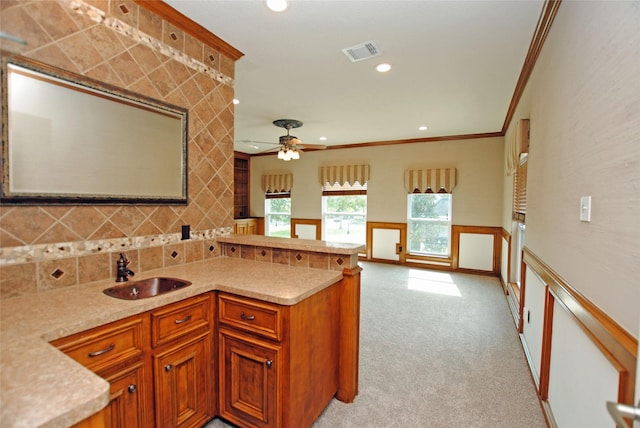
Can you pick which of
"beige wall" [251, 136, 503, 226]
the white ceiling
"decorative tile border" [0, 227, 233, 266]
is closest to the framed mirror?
"decorative tile border" [0, 227, 233, 266]

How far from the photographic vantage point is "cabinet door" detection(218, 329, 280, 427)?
1.59 m

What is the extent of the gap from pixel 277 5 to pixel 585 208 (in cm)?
210

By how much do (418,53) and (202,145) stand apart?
199 centimetres

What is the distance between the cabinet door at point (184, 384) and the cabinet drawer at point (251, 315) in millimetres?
186

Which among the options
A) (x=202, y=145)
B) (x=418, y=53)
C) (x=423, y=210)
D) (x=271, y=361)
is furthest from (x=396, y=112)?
(x=271, y=361)

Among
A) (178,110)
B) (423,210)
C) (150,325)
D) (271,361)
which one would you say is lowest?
→ (271,361)

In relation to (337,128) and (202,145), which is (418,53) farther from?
(337,128)

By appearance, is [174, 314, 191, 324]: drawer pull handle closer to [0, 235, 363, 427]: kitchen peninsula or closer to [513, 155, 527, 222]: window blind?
[0, 235, 363, 427]: kitchen peninsula

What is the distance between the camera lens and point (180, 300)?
1.58m

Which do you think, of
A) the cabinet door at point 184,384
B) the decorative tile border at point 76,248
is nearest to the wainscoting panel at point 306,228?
the decorative tile border at point 76,248

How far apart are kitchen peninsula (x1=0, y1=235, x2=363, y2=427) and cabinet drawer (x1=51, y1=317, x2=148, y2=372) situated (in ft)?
0.10

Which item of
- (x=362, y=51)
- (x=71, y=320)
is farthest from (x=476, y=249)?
(x=71, y=320)

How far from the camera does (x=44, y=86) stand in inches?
60.8

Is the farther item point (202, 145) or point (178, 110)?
point (202, 145)
